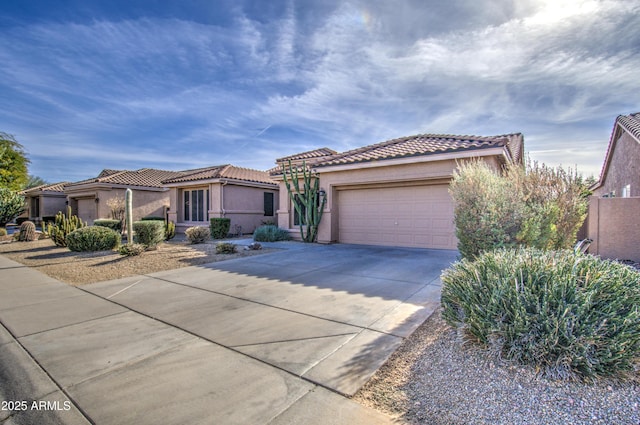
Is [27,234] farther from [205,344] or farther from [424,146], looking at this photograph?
[424,146]

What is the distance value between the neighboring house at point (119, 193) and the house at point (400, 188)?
14.7 metres

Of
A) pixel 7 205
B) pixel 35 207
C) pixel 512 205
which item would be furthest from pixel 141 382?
pixel 35 207

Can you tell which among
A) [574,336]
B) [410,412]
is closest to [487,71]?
[574,336]

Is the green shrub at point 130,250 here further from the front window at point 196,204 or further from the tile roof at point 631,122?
the tile roof at point 631,122

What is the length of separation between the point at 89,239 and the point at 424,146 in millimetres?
13397

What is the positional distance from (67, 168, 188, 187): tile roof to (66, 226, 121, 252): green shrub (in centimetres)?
1224

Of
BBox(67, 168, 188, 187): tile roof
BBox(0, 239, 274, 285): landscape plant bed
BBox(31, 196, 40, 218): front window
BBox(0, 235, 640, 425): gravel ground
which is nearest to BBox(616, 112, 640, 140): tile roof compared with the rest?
BBox(0, 235, 640, 425): gravel ground

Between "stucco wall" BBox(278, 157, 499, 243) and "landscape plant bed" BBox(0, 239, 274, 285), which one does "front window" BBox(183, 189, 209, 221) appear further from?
"landscape plant bed" BBox(0, 239, 274, 285)

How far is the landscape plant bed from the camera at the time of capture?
838cm

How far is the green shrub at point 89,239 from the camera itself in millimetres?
11857

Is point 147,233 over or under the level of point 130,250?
over

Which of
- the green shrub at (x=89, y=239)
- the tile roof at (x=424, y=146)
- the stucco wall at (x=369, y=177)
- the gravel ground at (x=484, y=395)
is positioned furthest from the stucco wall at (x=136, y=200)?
the gravel ground at (x=484, y=395)

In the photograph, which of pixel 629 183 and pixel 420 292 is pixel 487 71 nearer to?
pixel 420 292

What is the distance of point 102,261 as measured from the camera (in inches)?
396
